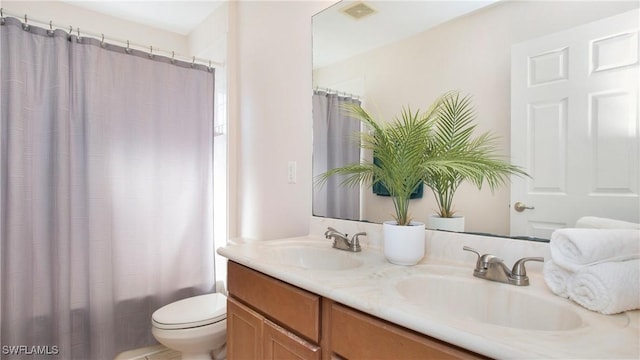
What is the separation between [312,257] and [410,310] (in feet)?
2.57

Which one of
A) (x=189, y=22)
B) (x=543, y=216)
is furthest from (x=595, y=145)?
(x=189, y=22)

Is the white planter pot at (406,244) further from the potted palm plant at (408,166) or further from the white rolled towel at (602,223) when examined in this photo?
the white rolled towel at (602,223)

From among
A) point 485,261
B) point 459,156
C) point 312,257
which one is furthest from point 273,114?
point 485,261

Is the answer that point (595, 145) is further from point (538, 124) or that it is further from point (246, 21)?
point (246, 21)

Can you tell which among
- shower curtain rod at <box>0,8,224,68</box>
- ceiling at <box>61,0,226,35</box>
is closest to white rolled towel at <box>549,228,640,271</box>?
shower curtain rod at <box>0,8,224,68</box>

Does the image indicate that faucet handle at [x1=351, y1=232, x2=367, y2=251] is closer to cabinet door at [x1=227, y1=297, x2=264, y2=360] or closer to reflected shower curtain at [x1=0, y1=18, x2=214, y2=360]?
cabinet door at [x1=227, y1=297, x2=264, y2=360]

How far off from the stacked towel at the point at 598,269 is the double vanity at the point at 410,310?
3 cm

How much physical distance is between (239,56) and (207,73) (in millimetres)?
254

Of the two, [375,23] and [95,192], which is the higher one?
[375,23]

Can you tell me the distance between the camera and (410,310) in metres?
0.72

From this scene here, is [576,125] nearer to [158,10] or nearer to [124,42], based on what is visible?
[124,42]

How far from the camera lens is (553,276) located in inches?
32.4

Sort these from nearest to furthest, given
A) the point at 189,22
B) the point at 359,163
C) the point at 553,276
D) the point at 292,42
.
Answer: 1. the point at 553,276
2. the point at 359,163
3. the point at 292,42
4. the point at 189,22

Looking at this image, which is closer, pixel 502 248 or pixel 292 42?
pixel 502 248
